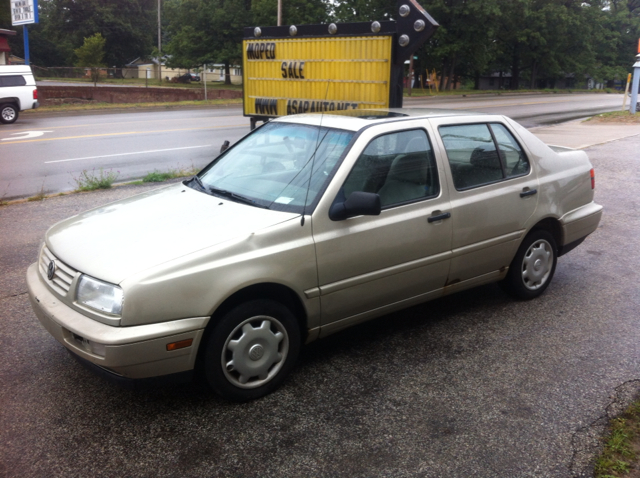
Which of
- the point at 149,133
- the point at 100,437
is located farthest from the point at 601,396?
the point at 149,133

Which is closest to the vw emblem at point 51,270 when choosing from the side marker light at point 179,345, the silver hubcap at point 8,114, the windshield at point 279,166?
the side marker light at point 179,345

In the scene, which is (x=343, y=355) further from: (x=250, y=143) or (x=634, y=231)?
(x=634, y=231)

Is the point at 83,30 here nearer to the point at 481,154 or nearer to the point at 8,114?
the point at 8,114

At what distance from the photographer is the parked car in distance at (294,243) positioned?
322cm

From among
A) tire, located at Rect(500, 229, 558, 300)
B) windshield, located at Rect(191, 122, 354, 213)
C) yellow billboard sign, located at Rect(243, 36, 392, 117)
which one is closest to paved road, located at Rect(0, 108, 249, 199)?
yellow billboard sign, located at Rect(243, 36, 392, 117)

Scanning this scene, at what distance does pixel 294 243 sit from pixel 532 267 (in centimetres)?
253

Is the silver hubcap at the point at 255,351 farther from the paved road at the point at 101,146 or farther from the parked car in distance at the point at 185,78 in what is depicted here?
the parked car in distance at the point at 185,78

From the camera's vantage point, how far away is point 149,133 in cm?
1800

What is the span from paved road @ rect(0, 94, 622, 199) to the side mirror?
24.5ft

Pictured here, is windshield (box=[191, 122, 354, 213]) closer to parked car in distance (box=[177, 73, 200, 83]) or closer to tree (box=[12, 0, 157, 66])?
parked car in distance (box=[177, 73, 200, 83])

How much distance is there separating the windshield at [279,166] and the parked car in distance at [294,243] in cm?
1

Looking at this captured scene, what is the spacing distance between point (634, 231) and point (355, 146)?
5.09 m

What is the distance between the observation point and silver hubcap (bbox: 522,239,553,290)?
5.13 metres

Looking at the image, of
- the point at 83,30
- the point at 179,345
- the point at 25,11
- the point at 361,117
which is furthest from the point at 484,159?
the point at 83,30
